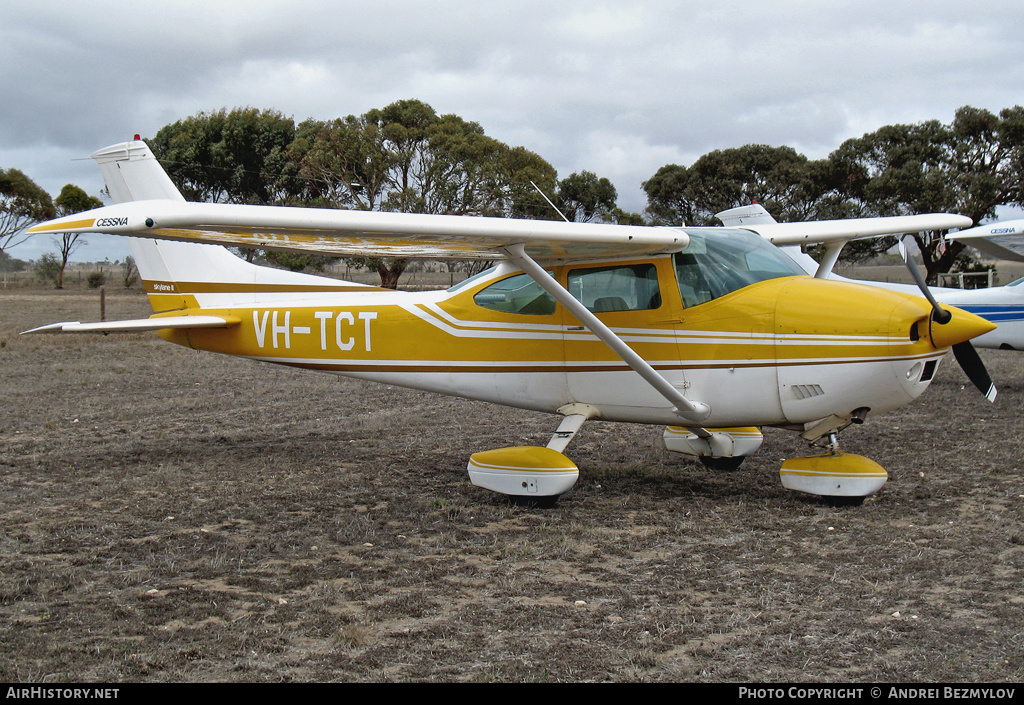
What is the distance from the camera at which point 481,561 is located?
4965mm

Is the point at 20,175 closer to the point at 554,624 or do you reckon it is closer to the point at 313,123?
the point at 313,123

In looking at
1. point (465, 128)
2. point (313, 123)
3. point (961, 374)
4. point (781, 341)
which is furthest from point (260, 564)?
point (313, 123)

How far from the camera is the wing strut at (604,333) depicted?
18.9 ft

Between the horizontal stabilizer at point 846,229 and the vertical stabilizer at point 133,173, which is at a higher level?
the vertical stabilizer at point 133,173

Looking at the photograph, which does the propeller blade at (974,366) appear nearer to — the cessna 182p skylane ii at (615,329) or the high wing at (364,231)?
the cessna 182p skylane ii at (615,329)

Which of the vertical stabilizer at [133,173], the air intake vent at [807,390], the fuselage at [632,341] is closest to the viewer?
the fuselage at [632,341]

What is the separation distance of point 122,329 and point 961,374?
12658 mm

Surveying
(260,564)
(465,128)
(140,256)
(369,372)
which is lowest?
(260,564)

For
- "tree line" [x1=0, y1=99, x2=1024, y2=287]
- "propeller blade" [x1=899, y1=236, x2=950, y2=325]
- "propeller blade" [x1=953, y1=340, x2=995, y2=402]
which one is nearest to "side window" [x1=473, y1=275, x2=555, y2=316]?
"propeller blade" [x1=899, y1=236, x2=950, y2=325]

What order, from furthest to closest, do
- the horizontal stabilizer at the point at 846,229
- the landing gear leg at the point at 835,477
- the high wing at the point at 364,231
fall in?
the horizontal stabilizer at the point at 846,229, the landing gear leg at the point at 835,477, the high wing at the point at 364,231

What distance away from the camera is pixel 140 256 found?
8812 mm

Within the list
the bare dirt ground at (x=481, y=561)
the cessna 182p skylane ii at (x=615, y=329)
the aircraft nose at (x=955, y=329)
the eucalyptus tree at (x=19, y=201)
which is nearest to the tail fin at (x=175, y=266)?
the cessna 182p skylane ii at (x=615, y=329)

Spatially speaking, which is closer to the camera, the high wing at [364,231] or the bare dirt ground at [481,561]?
the bare dirt ground at [481,561]

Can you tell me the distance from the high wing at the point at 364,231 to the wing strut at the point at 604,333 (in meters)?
0.17
